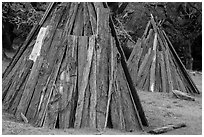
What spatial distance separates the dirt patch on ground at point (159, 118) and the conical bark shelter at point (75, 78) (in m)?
Answer: 0.18

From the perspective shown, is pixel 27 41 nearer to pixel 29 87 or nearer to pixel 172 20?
pixel 29 87

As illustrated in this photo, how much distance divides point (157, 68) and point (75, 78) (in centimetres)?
563

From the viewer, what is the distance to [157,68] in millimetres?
11117

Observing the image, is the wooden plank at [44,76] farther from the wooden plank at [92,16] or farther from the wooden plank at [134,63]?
the wooden plank at [134,63]

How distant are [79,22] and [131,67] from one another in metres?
5.16

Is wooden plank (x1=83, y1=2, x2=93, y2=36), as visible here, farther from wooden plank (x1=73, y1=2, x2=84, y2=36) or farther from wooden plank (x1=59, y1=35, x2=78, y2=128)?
wooden plank (x1=59, y1=35, x2=78, y2=128)

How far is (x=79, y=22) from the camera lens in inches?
253

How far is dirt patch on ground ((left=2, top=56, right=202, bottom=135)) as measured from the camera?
526cm

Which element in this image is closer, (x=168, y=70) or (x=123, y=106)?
(x=123, y=106)

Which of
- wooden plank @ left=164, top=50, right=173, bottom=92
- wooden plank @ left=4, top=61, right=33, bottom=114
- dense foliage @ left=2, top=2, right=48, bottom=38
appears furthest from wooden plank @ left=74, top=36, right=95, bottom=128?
dense foliage @ left=2, top=2, right=48, bottom=38

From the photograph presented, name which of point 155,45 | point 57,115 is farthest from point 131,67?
point 57,115

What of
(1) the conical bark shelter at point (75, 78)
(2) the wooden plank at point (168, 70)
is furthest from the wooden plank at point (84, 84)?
(2) the wooden plank at point (168, 70)

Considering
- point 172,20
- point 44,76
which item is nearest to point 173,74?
point 44,76

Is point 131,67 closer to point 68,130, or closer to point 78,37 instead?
point 78,37
